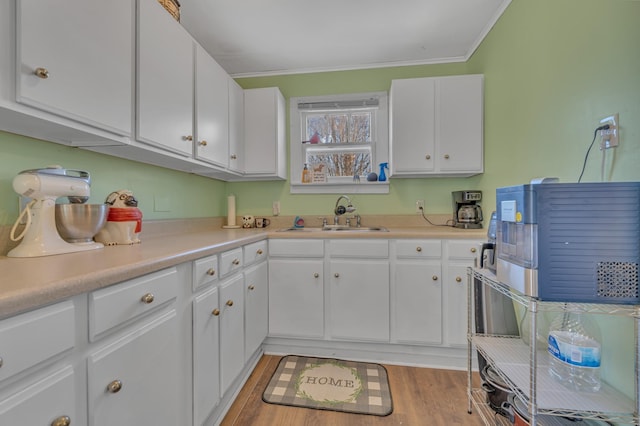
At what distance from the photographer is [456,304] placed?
1.91m

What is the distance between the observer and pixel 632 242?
0.86 meters

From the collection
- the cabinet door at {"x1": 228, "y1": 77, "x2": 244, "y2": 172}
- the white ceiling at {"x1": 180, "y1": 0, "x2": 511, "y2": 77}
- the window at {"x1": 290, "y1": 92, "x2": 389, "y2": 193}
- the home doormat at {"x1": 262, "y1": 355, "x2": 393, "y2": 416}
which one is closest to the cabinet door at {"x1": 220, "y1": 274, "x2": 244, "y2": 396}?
the home doormat at {"x1": 262, "y1": 355, "x2": 393, "y2": 416}

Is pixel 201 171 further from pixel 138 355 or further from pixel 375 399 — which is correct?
pixel 375 399

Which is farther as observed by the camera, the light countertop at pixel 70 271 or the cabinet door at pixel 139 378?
the cabinet door at pixel 139 378

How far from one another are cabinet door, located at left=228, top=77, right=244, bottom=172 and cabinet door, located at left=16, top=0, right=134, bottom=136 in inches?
37.6

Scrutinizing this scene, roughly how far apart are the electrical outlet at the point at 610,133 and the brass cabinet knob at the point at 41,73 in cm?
201

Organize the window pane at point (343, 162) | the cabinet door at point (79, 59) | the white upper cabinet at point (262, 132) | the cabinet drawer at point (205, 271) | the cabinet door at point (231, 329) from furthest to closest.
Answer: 1. the window pane at point (343, 162)
2. the white upper cabinet at point (262, 132)
3. the cabinet door at point (231, 329)
4. the cabinet drawer at point (205, 271)
5. the cabinet door at point (79, 59)

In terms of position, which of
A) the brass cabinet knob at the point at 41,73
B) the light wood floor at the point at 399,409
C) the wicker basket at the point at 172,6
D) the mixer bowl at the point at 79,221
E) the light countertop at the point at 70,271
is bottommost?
the light wood floor at the point at 399,409

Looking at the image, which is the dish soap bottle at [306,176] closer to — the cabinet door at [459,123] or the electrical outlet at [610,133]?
the cabinet door at [459,123]

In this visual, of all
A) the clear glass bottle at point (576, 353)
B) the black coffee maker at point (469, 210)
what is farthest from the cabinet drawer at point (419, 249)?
the clear glass bottle at point (576, 353)

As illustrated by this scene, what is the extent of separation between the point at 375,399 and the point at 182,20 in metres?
2.79

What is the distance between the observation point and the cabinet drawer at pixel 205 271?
1.20m

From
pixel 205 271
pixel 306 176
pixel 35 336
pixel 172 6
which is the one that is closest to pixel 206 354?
pixel 205 271

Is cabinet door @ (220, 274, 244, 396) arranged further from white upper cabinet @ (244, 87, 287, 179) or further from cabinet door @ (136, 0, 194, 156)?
white upper cabinet @ (244, 87, 287, 179)
